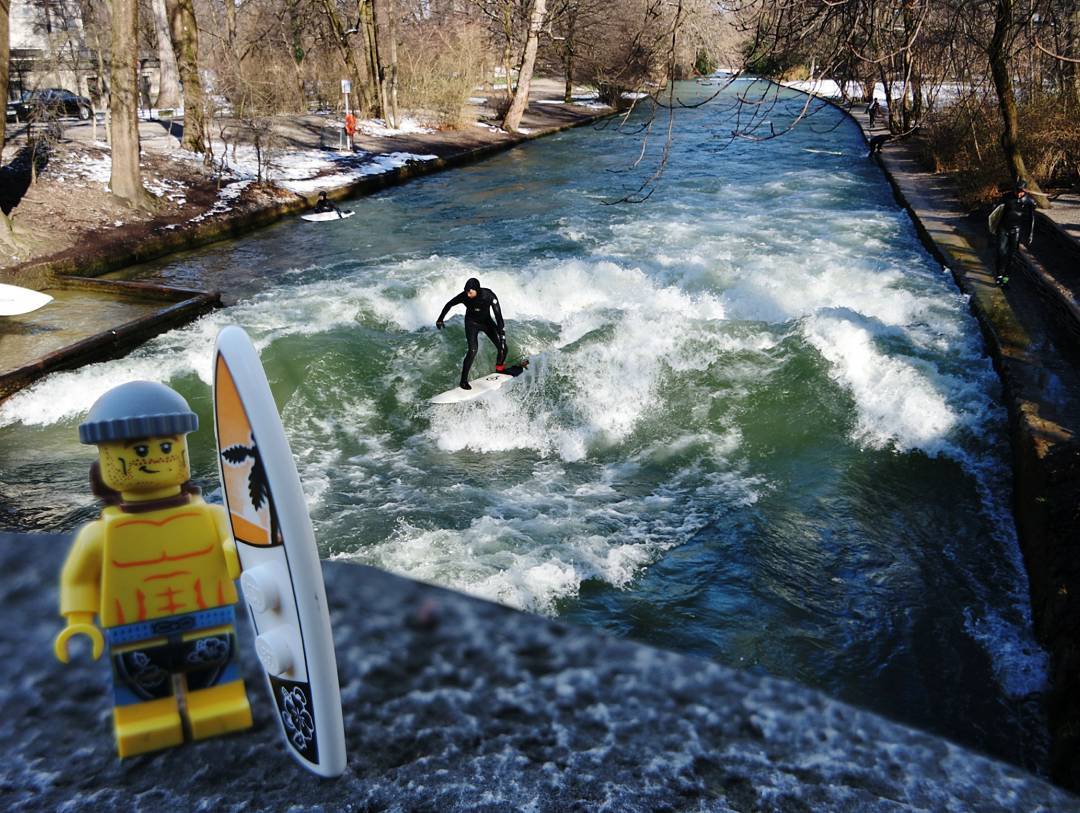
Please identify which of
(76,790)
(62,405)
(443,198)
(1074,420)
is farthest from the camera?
(443,198)

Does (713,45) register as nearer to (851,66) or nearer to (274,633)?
(851,66)

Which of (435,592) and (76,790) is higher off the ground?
(76,790)

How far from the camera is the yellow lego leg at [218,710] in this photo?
10.7 ft

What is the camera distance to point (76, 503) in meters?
8.15

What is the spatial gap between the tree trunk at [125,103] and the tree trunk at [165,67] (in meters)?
18.8

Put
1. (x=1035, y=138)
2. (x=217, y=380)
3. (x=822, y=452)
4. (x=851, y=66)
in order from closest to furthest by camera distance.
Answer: (x=217, y=380)
(x=851, y=66)
(x=822, y=452)
(x=1035, y=138)

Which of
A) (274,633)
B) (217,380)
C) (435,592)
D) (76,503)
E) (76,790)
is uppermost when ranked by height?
(217,380)

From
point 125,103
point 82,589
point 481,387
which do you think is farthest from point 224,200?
point 82,589

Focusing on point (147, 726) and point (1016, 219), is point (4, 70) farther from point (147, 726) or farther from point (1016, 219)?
point (1016, 219)

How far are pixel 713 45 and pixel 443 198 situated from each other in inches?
665

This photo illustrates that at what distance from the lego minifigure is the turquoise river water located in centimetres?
352

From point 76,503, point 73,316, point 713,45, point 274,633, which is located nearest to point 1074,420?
point 713,45

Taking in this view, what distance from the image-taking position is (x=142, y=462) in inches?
116

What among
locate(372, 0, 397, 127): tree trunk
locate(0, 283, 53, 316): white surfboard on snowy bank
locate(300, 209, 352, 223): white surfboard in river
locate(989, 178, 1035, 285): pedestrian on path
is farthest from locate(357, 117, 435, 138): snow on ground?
locate(989, 178, 1035, 285): pedestrian on path
